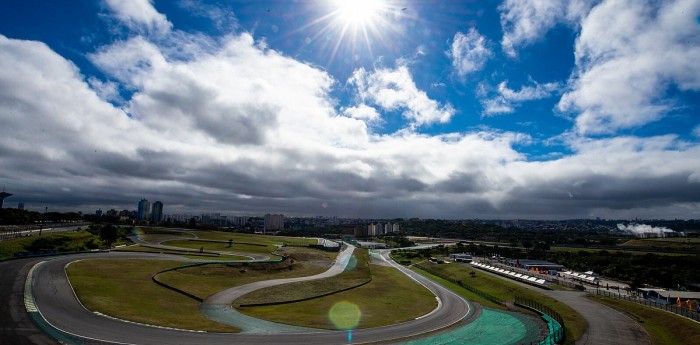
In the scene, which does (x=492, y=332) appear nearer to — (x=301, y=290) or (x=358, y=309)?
(x=358, y=309)

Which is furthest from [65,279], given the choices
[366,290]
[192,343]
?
[366,290]

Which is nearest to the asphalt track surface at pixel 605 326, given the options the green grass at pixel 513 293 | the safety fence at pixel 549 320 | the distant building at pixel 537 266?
the green grass at pixel 513 293

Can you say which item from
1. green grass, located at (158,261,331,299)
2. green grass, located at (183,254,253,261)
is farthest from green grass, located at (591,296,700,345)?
green grass, located at (183,254,253,261)

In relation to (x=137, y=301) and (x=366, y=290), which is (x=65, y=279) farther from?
(x=366, y=290)

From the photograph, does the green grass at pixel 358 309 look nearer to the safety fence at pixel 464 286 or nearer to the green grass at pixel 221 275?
the safety fence at pixel 464 286

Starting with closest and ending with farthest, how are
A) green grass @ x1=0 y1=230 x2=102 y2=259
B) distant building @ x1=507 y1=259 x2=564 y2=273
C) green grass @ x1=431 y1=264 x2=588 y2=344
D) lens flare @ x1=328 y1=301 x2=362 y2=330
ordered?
lens flare @ x1=328 y1=301 x2=362 y2=330
green grass @ x1=431 y1=264 x2=588 y2=344
green grass @ x1=0 y1=230 x2=102 y2=259
distant building @ x1=507 y1=259 x2=564 y2=273

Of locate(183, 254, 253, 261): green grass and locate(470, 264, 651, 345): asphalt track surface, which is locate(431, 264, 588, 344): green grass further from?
locate(183, 254, 253, 261): green grass
